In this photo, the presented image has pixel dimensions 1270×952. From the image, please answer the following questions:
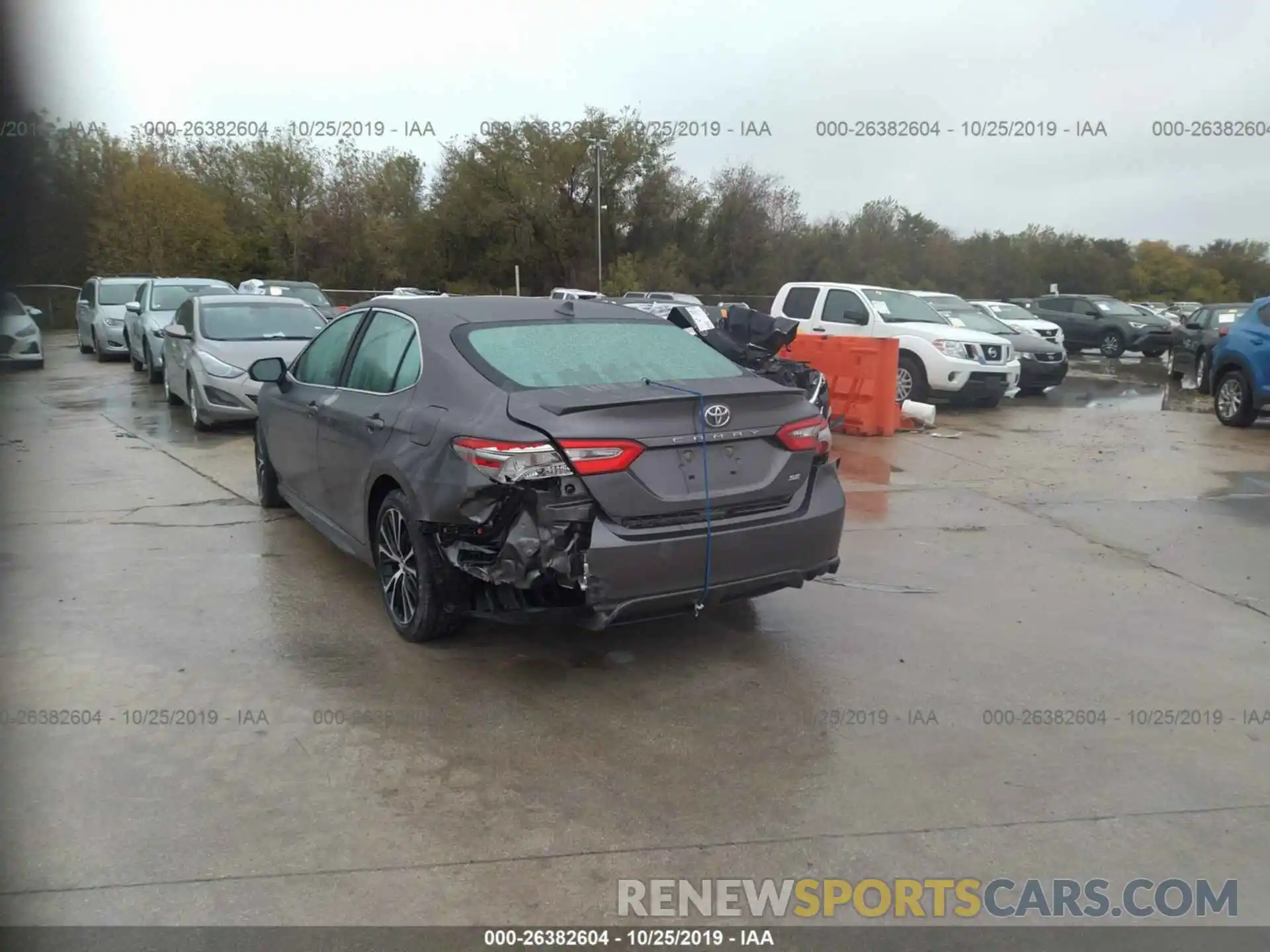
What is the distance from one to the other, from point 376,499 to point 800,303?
11040mm

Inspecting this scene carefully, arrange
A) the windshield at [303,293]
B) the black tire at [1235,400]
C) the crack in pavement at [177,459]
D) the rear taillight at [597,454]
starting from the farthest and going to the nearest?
the windshield at [303,293] < the black tire at [1235,400] < the crack in pavement at [177,459] < the rear taillight at [597,454]

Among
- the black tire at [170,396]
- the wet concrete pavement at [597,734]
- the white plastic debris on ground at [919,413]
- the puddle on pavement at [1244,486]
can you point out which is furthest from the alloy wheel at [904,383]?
the black tire at [170,396]

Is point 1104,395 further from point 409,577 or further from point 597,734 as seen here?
point 597,734

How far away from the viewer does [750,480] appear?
466 centimetres

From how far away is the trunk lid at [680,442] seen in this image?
4.34 metres

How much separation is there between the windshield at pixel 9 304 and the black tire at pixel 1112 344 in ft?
90.0

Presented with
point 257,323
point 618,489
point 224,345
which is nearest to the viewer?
point 618,489

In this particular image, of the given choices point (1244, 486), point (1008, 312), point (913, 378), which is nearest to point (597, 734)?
point (1244, 486)

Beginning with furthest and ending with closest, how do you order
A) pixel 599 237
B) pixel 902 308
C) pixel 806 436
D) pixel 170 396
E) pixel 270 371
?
pixel 599 237, pixel 902 308, pixel 170 396, pixel 270 371, pixel 806 436

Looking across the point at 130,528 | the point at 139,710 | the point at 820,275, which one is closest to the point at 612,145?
the point at 820,275

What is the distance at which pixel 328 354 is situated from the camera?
21.0 ft

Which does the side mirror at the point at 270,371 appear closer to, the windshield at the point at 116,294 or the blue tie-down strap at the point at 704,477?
the blue tie-down strap at the point at 704,477

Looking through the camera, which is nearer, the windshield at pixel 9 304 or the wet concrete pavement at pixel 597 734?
the windshield at pixel 9 304

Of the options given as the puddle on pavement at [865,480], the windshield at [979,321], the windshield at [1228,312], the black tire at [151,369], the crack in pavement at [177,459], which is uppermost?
the windshield at [1228,312]
